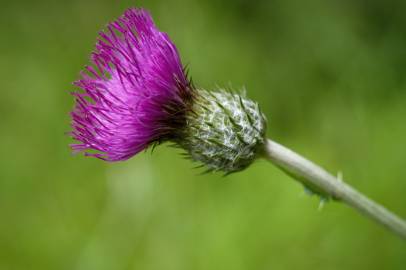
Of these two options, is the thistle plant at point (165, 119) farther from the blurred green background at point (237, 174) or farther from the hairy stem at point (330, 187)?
the blurred green background at point (237, 174)

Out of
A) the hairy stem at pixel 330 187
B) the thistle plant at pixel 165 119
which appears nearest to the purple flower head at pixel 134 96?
the thistle plant at pixel 165 119

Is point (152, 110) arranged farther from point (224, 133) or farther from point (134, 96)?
point (224, 133)

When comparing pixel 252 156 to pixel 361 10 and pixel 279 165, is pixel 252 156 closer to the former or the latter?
pixel 279 165

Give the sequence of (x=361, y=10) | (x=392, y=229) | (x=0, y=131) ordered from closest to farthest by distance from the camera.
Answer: (x=392, y=229)
(x=361, y=10)
(x=0, y=131)

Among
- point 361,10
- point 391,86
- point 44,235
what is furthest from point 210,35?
point 44,235

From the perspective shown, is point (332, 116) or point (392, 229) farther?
point (332, 116)

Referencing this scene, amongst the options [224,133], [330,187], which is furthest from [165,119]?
[330,187]
